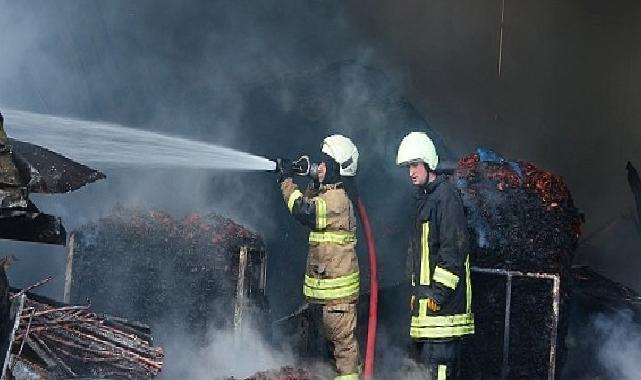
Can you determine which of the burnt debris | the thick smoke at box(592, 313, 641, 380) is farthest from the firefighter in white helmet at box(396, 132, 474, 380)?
the thick smoke at box(592, 313, 641, 380)

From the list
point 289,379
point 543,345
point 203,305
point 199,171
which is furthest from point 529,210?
point 199,171

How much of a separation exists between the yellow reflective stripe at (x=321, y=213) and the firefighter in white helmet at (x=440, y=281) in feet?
3.35

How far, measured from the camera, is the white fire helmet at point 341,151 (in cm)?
641

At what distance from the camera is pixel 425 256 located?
17.7 feet

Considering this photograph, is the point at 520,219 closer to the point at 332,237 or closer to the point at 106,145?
the point at 332,237

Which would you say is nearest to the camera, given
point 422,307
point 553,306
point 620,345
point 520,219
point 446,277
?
point 446,277

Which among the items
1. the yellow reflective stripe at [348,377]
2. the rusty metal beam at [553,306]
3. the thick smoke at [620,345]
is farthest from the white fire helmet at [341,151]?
the thick smoke at [620,345]

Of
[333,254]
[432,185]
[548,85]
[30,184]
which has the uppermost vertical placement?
[548,85]

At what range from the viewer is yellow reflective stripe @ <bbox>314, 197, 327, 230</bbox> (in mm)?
6227

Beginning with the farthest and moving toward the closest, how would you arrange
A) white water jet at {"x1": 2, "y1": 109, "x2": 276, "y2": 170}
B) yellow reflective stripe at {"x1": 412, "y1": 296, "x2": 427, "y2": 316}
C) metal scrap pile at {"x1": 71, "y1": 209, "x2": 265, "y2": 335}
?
metal scrap pile at {"x1": 71, "y1": 209, "x2": 265, "y2": 335} → white water jet at {"x1": 2, "y1": 109, "x2": 276, "y2": 170} → yellow reflective stripe at {"x1": 412, "y1": 296, "x2": 427, "y2": 316}

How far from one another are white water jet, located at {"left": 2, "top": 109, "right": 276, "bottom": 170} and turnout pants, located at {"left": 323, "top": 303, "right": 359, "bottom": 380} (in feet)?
4.66

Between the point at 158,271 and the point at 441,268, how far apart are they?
2.81 meters

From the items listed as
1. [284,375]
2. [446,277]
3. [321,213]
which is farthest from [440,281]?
[284,375]

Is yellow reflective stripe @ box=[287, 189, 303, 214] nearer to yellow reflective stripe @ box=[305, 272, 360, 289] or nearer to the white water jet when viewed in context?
the white water jet
